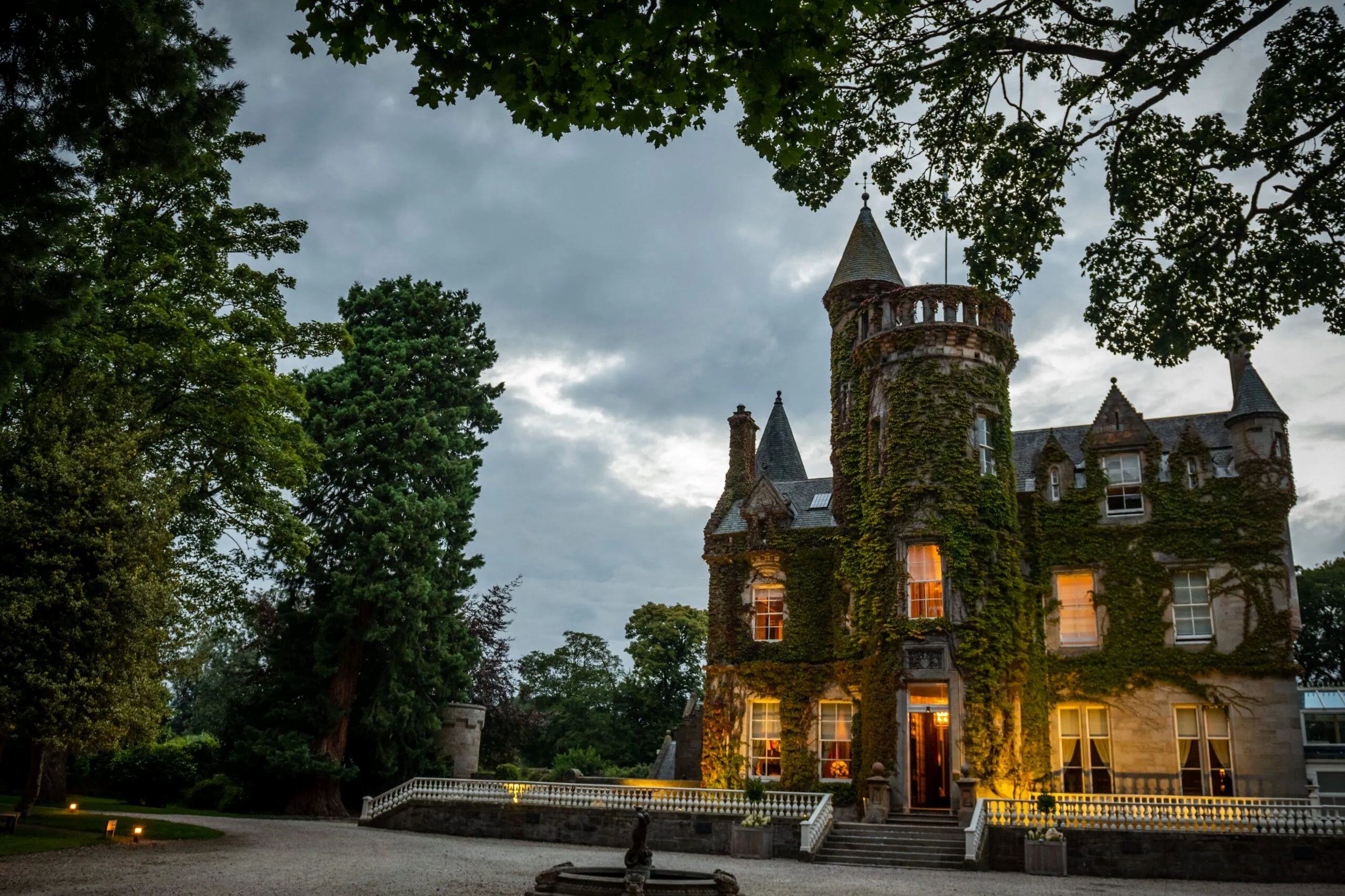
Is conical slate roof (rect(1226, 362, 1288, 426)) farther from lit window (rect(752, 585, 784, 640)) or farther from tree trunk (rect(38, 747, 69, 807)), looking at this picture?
tree trunk (rect(38, 747, 69, 807))

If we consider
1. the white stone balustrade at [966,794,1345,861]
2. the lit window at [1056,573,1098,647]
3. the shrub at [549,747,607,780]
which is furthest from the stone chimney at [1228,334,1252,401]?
the shrub at [549,747,607,780]

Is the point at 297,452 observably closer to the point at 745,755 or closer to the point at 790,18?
the point at 745,755

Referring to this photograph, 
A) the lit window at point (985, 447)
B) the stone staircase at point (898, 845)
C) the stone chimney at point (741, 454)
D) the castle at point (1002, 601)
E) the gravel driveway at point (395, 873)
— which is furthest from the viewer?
the stone chimney at point (741, 454)

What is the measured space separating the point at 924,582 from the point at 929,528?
1.44 m

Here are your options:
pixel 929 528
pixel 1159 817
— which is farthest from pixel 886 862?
pixel 929 528

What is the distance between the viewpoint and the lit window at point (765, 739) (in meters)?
28.0

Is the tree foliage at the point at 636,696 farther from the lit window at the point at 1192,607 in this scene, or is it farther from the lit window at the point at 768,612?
the lit window at the point at 1192,607

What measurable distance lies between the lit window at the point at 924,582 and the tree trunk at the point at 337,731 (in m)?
16.0

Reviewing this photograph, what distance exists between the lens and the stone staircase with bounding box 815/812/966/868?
19969 mm

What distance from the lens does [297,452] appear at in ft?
82.1

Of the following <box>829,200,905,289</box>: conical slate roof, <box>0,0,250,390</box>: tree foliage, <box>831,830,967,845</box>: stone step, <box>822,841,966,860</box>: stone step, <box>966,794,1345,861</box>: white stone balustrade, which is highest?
<box>829,200,905,289</box>: conical slate roof

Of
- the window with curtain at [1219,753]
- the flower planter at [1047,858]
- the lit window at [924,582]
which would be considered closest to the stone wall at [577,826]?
the flower planter at [1047,858]

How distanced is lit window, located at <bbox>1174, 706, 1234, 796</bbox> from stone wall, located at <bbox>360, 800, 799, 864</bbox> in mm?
11507

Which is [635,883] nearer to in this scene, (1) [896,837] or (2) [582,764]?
(1) [896,837]
